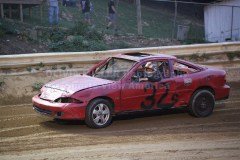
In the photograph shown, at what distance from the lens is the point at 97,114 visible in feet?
32.5

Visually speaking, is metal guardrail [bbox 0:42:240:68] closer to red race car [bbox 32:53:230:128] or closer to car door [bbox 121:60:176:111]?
red race car [bbox 32:53:230:128]

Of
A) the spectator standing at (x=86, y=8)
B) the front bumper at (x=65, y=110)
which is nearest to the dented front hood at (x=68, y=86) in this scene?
the front bumper at (x=65, y=110)

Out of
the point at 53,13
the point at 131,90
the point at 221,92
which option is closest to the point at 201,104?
the point at 221,92

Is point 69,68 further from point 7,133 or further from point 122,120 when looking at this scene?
point 7,133

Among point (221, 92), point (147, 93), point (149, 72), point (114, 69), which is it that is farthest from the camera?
point (221, 92)

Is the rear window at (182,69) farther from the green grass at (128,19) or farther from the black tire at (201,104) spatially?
the green grass at (128,19)

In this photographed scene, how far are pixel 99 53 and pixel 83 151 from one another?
6.20 metres

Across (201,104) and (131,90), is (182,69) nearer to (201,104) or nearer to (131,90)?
(201,104)

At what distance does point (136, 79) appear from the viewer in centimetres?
1050

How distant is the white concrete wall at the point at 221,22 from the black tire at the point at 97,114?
13.8 metres

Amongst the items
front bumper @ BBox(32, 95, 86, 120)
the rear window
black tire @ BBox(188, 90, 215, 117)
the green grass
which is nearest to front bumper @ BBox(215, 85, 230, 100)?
black tire @ BBox(188, 90, 215, 117)

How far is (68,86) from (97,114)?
0.86 metres

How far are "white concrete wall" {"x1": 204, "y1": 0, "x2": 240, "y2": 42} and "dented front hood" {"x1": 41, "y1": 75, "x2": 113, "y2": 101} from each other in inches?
532

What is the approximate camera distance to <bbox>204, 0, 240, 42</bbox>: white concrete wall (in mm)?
22859
